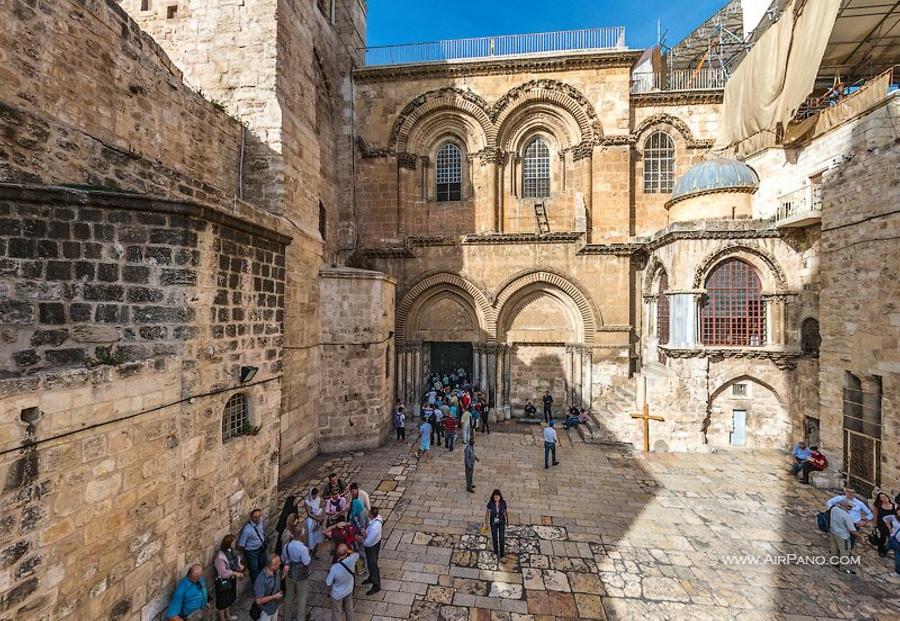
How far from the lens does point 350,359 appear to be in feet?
39.2

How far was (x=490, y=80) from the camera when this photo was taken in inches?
613

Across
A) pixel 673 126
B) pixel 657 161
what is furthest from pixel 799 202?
pixel 673 126

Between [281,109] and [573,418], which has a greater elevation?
[281,109]

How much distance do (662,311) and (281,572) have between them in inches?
532

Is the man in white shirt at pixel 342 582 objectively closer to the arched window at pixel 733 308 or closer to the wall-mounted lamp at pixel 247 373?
the wall-mounted lamp at pixel 247 373

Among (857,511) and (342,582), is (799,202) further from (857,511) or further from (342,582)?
(342,582)

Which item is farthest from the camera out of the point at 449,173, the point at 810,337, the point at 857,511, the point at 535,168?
the point at 449,173

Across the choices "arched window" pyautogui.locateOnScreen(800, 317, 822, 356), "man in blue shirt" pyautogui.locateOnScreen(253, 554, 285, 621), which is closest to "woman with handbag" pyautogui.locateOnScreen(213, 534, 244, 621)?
"man in blue shirt" pyautogui.locateOnScreen(253, 554, 285, 621)

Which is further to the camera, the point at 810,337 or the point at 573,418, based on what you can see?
the point at 573,418

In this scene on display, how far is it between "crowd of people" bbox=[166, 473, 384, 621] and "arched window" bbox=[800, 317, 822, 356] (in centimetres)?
1325

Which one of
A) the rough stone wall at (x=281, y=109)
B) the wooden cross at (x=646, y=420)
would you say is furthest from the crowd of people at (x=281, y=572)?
the wooden cross at (x=646, y=420)

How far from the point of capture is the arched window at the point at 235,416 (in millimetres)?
5754

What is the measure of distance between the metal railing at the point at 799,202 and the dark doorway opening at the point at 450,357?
11.4m

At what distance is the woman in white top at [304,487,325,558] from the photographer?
6449mm
